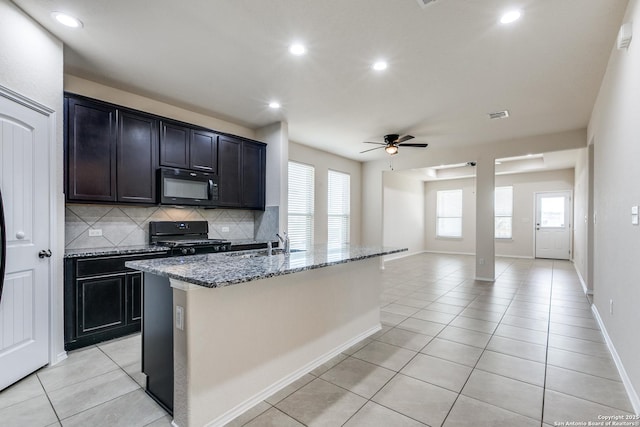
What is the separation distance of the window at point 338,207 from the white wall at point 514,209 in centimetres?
465

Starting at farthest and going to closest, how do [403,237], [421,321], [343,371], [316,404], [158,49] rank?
[403,237] → [421,321] → [158,49] → [343,371] → [316,404]

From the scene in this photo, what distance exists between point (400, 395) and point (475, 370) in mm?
778

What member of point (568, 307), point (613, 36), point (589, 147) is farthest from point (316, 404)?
point (589, 147)

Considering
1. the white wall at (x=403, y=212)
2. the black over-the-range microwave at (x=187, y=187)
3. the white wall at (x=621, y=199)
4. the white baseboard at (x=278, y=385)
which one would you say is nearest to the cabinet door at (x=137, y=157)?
the black over-the-range microwave at (x=187, y=187)

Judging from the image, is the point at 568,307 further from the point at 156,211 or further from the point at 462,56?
the point at 156,211

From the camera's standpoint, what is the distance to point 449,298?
4.63 meters

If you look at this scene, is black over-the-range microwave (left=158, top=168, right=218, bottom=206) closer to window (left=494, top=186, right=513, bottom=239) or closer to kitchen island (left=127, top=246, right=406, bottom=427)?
kitchen island (left=127, top=246, right=406, bottom=427)

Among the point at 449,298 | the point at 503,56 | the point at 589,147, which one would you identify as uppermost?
the point at 503,56

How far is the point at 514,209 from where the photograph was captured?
9.32 m

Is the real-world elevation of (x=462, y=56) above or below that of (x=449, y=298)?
above

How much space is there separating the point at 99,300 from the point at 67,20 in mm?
2443

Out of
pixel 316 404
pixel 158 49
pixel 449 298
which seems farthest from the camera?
pixel 449 298

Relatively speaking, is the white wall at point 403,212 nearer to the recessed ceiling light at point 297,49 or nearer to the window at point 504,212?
the window at point 504,212

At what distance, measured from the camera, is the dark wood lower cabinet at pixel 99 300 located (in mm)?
2764
